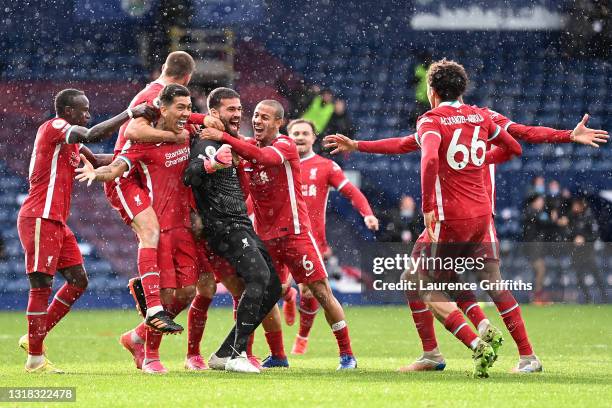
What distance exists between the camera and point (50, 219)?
8.35m

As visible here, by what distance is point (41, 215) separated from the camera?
8.32 metres

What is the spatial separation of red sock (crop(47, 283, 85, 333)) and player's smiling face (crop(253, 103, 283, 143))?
1832 mm

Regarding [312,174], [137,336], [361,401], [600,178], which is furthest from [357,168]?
[361,401]

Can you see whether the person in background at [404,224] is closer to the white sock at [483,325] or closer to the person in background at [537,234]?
the person in background at [537,234]

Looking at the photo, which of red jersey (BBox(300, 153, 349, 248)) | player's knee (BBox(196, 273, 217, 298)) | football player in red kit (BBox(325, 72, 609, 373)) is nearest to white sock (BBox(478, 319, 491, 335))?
football player in red kit (BBox(325, 72, 609, 373))

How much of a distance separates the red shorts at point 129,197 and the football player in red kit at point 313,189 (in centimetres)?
276

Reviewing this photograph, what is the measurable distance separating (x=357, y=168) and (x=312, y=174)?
30.8 feet

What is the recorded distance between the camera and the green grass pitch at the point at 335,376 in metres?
6.26

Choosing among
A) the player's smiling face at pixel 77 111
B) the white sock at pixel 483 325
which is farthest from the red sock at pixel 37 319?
the white sock at pixel 483 325

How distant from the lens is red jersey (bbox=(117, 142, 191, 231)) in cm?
809

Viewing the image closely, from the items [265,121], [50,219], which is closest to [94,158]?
[50,219]

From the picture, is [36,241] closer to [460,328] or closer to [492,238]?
[460,328]

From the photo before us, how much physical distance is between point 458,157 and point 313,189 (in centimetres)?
324

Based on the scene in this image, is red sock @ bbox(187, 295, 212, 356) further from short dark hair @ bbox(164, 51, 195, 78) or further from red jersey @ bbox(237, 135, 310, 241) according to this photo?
short dark hair @ bbox(164, 51, 195, 78)
